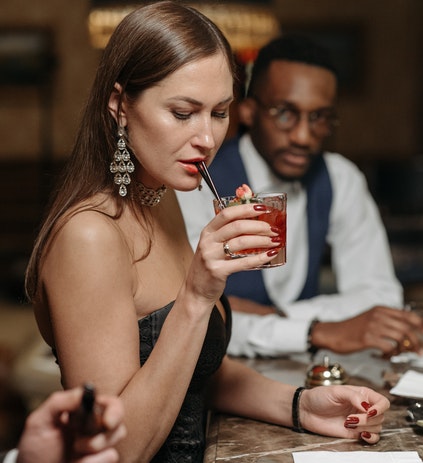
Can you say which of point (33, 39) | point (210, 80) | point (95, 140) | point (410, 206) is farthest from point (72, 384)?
point (33, 39)

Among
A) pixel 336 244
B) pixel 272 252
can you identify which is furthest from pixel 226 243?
pixel 336 244

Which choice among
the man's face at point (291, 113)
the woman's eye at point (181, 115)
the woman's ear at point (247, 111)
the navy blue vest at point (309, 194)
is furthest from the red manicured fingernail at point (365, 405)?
the woman's ear at point (247, 111)

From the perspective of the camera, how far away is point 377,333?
232 cm

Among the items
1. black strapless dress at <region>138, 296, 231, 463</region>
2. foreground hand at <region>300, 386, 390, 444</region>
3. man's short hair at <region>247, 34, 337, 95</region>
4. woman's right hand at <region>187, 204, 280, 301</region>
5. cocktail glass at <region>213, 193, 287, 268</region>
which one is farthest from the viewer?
man's short hair at <region>247, 34, 337, 95</region>

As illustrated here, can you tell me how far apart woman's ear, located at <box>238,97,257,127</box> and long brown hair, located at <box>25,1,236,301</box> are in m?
1.27

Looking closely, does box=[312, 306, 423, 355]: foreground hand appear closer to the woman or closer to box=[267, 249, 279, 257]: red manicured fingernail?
the woman

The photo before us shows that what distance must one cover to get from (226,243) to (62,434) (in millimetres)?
473

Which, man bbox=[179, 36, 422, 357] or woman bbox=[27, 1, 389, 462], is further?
man bbox=[179, 36, 422, 357]

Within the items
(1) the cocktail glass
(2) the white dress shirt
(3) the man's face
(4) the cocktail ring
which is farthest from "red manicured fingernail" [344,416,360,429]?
(3) the man's face

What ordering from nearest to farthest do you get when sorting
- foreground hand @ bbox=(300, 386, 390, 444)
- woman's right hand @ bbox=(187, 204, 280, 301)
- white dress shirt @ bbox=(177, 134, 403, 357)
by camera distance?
woman's right hand @ bbox=(187, 204, 280, 301), foreground hand @ bbox=(300, 386, 390, 444), white dress shirt @ bbox=(177, 134, 403, 357)

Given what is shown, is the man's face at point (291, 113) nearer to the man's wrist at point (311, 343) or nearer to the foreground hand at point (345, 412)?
the man's wrist at point (311, 343)

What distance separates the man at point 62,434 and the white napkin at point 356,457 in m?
0.55

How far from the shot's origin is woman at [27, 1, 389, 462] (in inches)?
60.0

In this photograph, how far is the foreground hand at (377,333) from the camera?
2.32 metres
